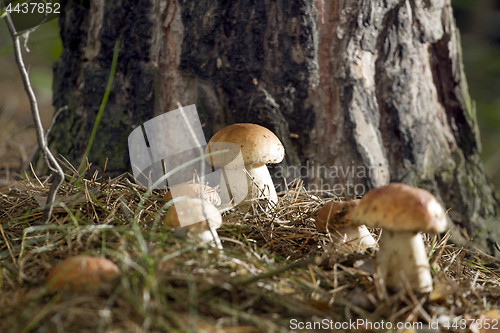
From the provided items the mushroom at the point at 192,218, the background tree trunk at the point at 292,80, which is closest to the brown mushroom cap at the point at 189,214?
the mushroom at the point at 192,218

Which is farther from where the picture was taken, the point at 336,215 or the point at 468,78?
the point at 468,78

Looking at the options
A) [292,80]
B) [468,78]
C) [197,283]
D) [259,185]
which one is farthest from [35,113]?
[468,78]

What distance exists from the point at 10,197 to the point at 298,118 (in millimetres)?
1753

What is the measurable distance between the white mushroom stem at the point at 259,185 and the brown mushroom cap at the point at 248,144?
86 millimetres

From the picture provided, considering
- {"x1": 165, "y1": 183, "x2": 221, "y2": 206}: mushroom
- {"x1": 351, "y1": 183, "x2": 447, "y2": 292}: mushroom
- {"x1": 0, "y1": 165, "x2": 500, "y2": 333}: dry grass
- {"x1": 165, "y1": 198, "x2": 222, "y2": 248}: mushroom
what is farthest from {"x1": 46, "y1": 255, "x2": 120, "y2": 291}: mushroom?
{"x1": 351, "y1": 183, "x2": 447, "y2": 292}: mushroom

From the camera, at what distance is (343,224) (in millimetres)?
1721

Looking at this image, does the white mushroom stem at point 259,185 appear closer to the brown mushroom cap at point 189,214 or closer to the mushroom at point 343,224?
the mushroom at point 343,224

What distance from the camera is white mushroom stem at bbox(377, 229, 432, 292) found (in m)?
1.35

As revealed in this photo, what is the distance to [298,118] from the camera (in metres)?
2.42

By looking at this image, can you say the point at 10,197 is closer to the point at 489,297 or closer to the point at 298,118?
the point at 298,118

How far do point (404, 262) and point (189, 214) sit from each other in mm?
841

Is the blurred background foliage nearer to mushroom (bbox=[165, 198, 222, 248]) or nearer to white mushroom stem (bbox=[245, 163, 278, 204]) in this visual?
white mushroom stem (bbox=[245, 163, 278, 204])

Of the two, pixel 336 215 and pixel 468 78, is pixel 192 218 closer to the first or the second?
pixel 336 215

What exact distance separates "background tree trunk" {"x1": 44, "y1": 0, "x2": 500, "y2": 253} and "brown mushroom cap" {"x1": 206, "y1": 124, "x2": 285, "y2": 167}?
0.36 metres
